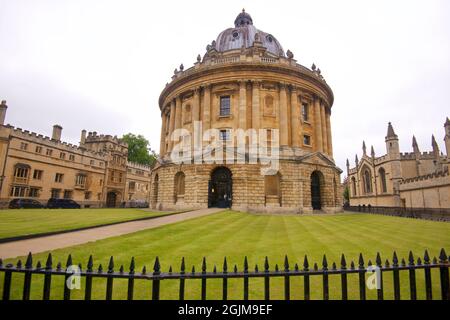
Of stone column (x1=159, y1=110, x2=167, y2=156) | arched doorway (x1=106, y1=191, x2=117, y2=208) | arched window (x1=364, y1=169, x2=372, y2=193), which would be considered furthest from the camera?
arched window (x1=364, y1=169, x2=372, y2=193)

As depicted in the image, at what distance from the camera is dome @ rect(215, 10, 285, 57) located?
4186 cm

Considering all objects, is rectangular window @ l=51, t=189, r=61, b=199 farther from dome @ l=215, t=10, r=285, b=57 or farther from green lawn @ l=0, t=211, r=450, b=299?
green lawn @ l=0, t=211, r=450, b=299

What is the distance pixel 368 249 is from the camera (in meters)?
8.64

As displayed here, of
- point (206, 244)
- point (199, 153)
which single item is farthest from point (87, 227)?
point (199, 153)

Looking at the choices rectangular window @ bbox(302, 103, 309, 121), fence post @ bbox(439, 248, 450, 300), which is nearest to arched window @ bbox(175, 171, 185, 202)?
rectangular window @ bbox(302, 103, 309, 121)

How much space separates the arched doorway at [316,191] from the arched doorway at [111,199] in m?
39.4

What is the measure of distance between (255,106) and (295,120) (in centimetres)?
517

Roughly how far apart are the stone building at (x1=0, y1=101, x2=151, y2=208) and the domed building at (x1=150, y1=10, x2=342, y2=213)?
16559 millimetres

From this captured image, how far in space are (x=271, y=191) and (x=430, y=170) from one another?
37.7 m

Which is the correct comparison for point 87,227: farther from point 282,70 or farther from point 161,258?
point 282,70

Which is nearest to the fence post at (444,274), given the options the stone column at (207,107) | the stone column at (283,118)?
the stone column at (283,118)

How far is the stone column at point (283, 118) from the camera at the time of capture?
3044 centimetres

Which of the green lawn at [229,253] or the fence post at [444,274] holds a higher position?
the fence post at [444,274]

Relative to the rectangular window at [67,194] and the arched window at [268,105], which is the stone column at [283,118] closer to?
the arched window at [268,105]
